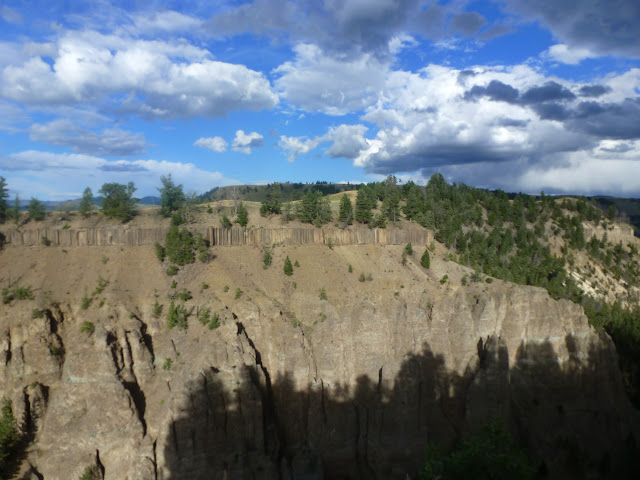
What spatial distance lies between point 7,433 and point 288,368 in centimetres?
1988

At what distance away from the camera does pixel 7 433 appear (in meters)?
28.4

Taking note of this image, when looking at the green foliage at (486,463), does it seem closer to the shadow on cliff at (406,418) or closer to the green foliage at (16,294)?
the shadow on cliff at (406,418)

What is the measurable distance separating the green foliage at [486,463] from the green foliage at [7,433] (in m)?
27.7

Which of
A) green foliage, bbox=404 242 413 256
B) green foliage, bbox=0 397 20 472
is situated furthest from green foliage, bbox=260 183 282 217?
green foliage, bbox=0 397 20 472

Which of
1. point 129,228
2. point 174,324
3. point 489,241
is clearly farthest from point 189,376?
point 489,241

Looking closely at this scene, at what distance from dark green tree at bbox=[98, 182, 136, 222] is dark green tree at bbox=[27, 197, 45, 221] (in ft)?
20.3

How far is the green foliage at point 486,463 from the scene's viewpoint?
1605cm

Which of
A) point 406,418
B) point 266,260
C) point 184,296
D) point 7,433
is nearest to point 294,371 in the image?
point 406,418

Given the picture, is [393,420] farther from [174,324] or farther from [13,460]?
[13,460]

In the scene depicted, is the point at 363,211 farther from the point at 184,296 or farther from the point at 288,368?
the point at 184,296

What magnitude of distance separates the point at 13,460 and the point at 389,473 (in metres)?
27.6

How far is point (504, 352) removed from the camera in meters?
39.0

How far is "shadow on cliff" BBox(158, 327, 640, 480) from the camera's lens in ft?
104

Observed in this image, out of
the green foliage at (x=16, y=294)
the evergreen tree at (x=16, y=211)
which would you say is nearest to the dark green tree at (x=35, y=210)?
the evergreen tree at (x=16, y=211)
